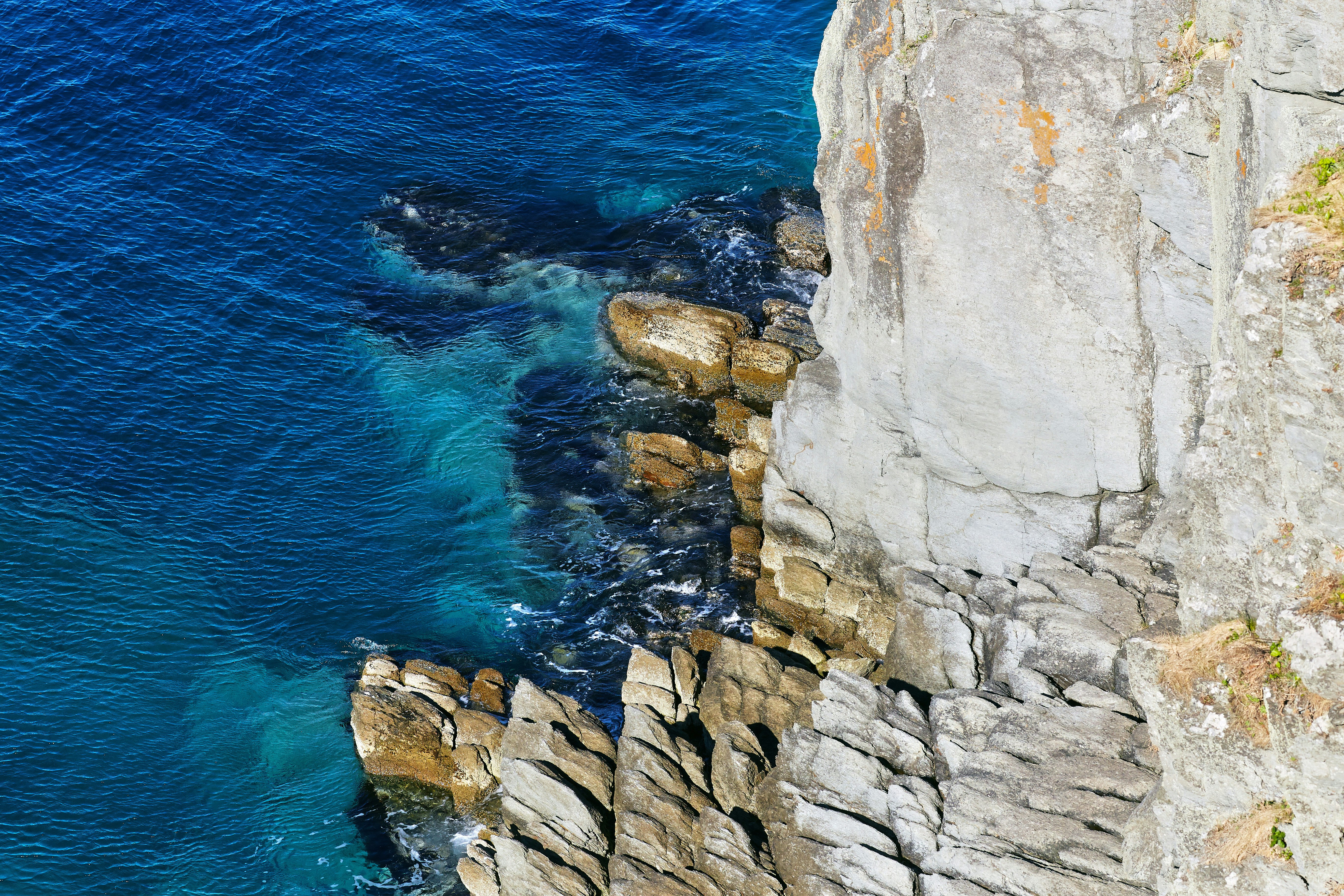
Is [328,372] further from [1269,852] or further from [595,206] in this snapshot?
[1269,852]

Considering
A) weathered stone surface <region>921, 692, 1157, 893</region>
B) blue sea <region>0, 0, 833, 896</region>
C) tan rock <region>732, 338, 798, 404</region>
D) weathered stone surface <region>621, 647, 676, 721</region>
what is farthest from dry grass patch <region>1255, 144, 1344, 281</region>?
tan rock <region>732, 338, 798, 404</region>

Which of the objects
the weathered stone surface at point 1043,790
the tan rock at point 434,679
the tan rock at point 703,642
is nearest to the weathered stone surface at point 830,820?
the weathered stone surface at point 1043,790

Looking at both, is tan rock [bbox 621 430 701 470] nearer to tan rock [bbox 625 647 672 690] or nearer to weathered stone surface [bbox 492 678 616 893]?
tan rock [bbox 625 647 672 690]

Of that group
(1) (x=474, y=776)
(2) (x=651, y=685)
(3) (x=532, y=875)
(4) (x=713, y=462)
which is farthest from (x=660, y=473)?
(3) (x=532, y=875)

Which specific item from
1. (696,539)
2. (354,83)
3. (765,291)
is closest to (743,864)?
(696,539)

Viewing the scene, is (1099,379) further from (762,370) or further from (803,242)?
(803,242)

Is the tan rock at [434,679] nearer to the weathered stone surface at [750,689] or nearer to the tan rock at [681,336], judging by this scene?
the weathered stone surface at [750,689]
